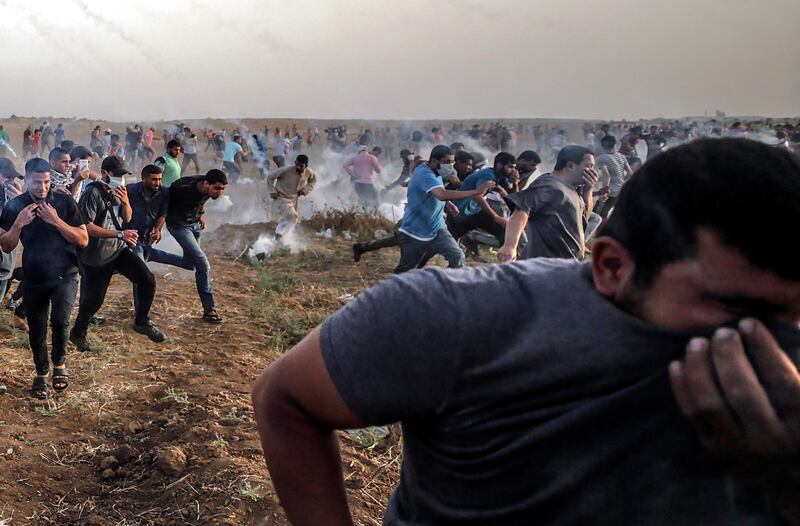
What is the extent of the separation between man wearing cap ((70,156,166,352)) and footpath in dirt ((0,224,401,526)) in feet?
1.15

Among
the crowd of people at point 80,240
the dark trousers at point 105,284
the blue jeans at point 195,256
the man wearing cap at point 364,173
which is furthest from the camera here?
the man wearing cap at point 364,173

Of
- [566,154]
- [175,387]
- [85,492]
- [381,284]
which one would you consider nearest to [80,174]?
[175,387]

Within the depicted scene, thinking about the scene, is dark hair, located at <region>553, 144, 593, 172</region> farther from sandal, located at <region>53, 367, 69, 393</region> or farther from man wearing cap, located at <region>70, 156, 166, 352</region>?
sandal, located at <region>53, 367, 69, 393</region>

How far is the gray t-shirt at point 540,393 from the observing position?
39.0 inches

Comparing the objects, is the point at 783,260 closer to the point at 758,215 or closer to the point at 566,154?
the point at 758,215

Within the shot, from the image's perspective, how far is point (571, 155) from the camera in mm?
5336

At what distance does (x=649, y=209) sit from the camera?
98 centimetres

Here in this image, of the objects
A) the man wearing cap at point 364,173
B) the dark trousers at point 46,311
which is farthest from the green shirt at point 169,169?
the man wearing cap at point 364,173

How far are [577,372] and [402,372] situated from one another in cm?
23

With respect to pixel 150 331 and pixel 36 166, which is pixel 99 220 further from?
pixel 150 331

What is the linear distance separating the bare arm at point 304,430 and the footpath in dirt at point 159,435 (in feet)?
8.16

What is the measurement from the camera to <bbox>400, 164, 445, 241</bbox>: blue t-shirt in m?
7.57

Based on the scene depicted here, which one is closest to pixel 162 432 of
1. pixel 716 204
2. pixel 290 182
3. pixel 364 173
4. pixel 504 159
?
pixel 716 204

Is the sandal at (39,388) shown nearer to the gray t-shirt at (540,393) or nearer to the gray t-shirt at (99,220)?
the gray t-shirt at (99,220)
